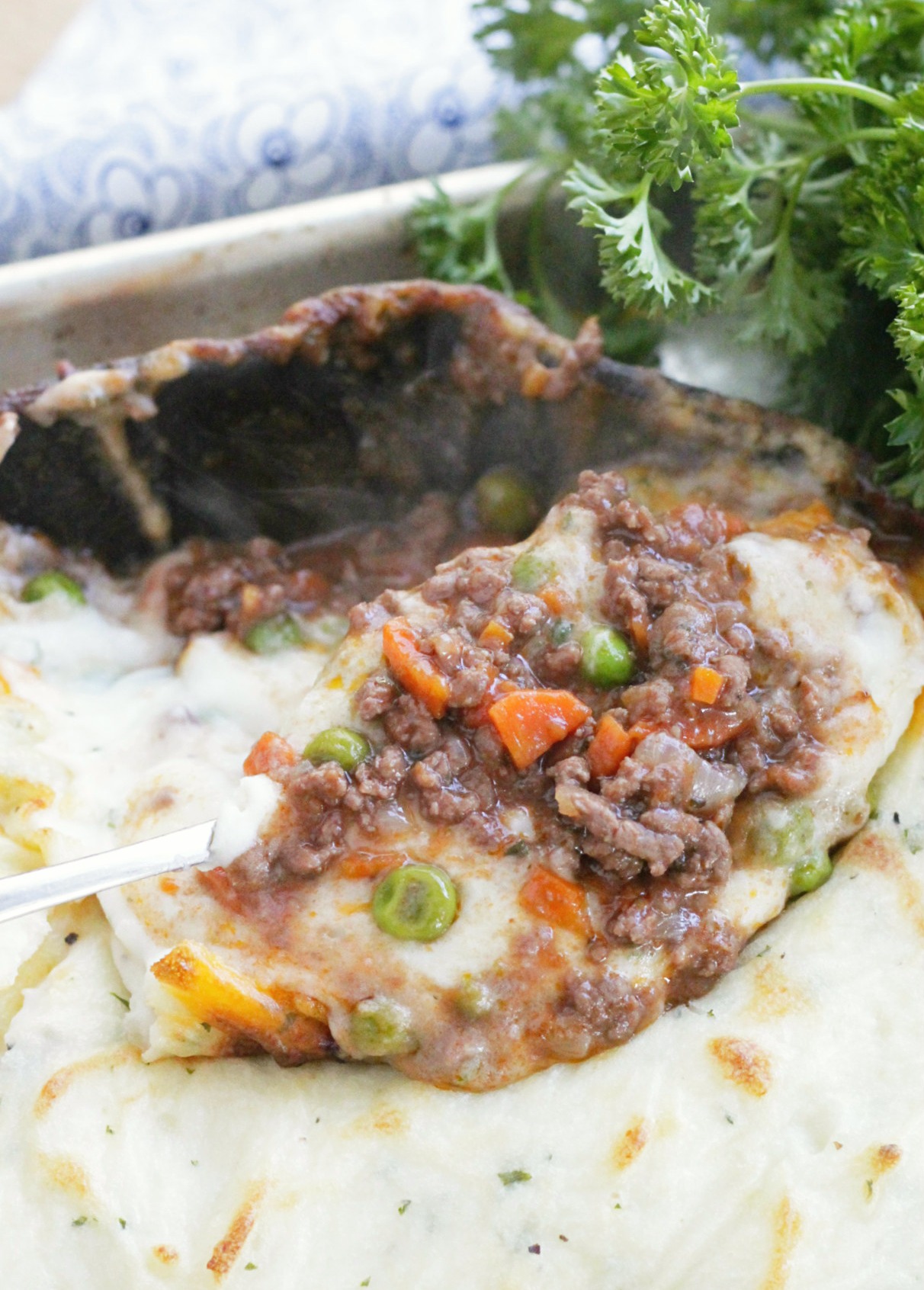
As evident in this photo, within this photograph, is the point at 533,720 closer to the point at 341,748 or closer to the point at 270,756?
the point at 341,748

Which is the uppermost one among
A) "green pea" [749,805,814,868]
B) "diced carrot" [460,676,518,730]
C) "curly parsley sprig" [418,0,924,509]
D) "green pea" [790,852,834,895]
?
"curly parsley sprig" [418,0,924,509]

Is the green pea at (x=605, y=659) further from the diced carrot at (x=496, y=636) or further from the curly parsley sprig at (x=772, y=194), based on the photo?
the curly parsley sprig at (x=772, y=194)

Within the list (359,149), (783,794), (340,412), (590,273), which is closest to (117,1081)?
(783,794)

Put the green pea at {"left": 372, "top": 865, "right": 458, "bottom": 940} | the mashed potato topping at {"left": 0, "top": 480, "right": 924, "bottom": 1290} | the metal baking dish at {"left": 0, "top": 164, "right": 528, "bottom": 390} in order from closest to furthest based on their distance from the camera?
1. the mashed potato topping at {"left": 0, "top": 480, "right": 924, "bottom": 1290}
2. the green pea at {"left": 372, "top": 865, "right": 458, "bottom": 940}
3. the metal baking dish at {"left": 0, "top": 164, "right": 528, "bottom": 390}

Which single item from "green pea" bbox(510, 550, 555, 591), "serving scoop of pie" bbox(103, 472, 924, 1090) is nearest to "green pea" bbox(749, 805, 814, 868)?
"serving scoop of pie" bbox(103, 472, 924, 1090)

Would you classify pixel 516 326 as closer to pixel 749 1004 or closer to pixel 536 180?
pixel 536 180

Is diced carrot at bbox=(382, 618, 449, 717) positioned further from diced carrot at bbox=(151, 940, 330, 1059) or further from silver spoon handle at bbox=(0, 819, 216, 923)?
diced carrot at bbox=(151, 940, 330, 1059)

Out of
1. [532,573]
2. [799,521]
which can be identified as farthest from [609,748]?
[799,521]
